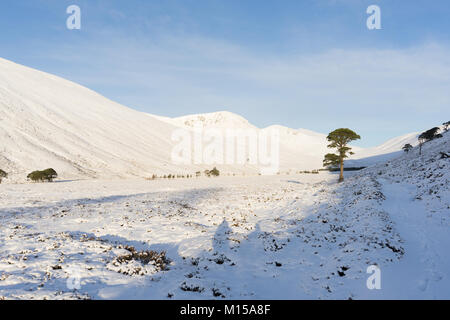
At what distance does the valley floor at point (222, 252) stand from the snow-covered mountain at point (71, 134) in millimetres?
43284

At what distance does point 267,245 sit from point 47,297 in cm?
1087

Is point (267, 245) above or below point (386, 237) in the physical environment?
below

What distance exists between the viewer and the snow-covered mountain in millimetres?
58750

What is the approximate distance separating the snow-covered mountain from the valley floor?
4328cm

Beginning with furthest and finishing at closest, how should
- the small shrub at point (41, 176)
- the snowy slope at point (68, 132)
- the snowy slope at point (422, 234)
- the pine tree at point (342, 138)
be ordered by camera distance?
the snowy slope at point (68, 132), the small shrub at point (41, 176), the pine tree at point (342, 138), the snowy slope at point (422, 234)

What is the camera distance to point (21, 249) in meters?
11.3

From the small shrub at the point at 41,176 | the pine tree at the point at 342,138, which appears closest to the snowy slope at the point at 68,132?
the small shrub at the point at 41,176

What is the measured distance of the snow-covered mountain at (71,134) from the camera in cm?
5875

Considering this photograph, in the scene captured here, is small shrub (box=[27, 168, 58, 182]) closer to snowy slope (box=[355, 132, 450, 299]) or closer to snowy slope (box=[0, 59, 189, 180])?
snowy slope (box=[0, 59, 189, 180])

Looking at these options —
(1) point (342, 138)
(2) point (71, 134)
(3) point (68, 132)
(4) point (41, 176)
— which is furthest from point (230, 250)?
(3) point (68, 132)

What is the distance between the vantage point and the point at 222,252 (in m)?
13.7

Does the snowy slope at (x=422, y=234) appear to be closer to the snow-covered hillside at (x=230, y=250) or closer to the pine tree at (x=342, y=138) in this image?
the snow-covered hillside at (x=230, y=250)
